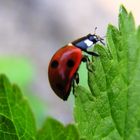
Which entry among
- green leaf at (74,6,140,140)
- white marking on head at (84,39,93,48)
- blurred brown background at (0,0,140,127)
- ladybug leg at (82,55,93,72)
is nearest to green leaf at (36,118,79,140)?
green leaf at (74,6,140,140)

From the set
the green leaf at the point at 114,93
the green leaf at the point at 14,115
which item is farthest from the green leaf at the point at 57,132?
the green leaf at the point at 114,93

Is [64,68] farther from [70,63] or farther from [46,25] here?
[46,25]

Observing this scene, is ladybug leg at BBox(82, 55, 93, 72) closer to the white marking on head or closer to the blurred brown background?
the white marking on head

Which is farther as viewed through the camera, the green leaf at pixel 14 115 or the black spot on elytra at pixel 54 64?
the black spot on elytra at pixel 54 64

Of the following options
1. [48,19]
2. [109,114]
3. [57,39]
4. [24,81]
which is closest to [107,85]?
[109,114]

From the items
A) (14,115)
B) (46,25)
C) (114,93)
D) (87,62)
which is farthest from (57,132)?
(46,25)

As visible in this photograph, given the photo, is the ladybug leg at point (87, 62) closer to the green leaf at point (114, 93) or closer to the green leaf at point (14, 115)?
the green leaf at point (114, 93)
